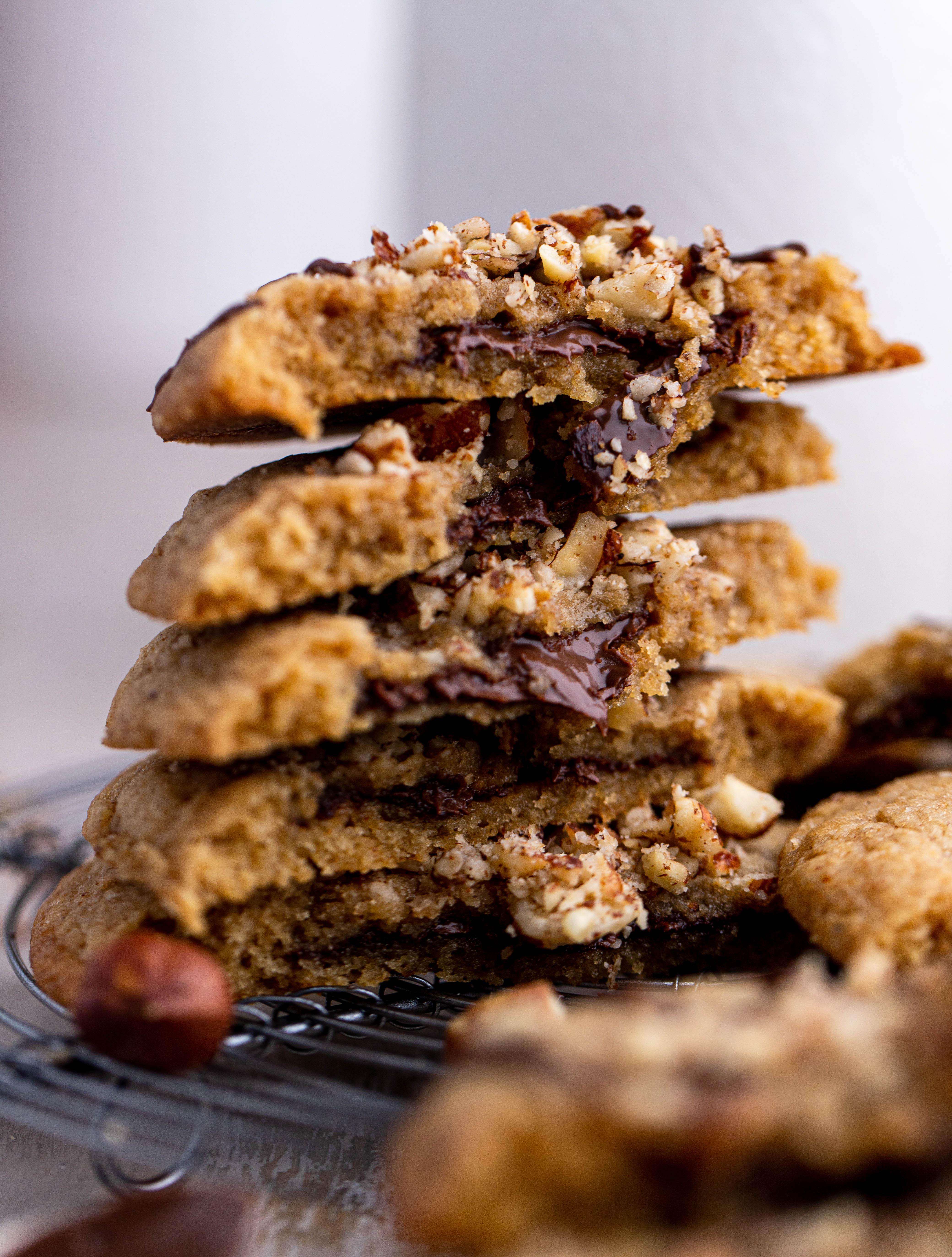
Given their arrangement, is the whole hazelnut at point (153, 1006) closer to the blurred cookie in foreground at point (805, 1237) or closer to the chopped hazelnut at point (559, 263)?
the blurred cookie in foreground at point (805, 1237)

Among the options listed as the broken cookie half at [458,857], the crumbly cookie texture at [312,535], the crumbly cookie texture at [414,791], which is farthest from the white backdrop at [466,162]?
the crumbly cookie texture at [312,535]

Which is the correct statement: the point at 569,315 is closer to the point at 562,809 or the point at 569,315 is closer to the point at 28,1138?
the point at 562,809

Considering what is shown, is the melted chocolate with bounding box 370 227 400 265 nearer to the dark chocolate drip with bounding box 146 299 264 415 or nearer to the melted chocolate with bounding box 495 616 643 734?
the dark chocolate drip with bounding box 146 299 264 415

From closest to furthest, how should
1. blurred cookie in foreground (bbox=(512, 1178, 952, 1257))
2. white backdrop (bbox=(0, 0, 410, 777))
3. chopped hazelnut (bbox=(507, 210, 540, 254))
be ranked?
blurred cookie in foreground (bbox=(512, 1178, 952, 1257)), chopped hazelnut (bbox=(507, 210, 540, 254)), white backdrop (bbox=(0, 0, 410, 777))

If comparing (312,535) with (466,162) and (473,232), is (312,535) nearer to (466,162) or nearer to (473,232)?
(473,232)

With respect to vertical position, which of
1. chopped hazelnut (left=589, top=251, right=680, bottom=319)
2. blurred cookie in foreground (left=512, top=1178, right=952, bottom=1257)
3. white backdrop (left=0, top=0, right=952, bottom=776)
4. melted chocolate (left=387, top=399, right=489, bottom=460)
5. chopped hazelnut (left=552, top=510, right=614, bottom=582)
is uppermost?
white backdrop (left=0, top=0, right=952, bottom=776)

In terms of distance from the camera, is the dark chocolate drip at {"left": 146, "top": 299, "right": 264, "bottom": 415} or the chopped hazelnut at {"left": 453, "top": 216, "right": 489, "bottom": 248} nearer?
the dark chocolate drip at {"left": 146, "top": 299, "right": 264, "bottom": 415}

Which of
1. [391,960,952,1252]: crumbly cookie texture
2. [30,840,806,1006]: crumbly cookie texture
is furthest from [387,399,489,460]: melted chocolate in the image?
[391,960,952,1252]: crumbly cookie texture

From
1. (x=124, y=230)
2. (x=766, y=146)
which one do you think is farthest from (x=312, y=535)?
(x=766, y=146)

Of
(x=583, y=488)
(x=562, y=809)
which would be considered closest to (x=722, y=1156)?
(x=562, y=809)
